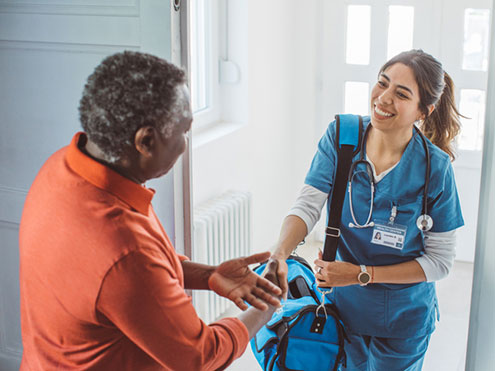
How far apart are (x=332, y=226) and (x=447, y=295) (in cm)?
216

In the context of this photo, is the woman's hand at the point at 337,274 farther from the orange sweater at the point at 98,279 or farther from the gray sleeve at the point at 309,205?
the orange sweater at the point at 98,279

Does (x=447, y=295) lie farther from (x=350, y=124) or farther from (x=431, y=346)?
(x=350, y=124)

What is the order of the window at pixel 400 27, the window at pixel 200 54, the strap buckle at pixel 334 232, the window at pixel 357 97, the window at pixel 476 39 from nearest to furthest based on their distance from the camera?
the strap buckle at pixel 334 232, the window at pixel 200 54, the window at pixel 476 39, the window at pixel 400 27, the window at pixel 357 97

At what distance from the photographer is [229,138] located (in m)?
3.40

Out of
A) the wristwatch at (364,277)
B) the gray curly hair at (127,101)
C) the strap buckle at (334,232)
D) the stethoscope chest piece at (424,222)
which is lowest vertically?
the wristwatch at (364,277)

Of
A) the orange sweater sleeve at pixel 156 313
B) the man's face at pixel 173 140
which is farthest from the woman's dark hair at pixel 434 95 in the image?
the orange sweater sleeve at pixel 156 313

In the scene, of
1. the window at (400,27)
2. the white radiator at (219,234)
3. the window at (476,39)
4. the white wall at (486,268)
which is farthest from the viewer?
the window at (400,27)

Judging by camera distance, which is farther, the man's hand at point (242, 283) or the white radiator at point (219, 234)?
the white radiator at point (219, 234)

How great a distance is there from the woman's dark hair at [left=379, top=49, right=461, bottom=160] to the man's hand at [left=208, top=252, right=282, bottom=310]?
66 cm

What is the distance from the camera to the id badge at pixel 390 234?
5.52 ft

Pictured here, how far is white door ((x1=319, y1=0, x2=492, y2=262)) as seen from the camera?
3.70 meters

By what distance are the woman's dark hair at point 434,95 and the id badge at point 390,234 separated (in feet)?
1.10

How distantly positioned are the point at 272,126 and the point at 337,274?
2.30m

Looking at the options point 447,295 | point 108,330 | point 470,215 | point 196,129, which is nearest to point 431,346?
point 447,295
